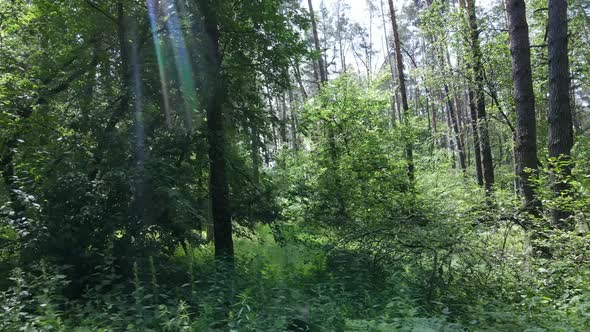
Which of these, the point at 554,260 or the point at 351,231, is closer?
the point at 554,260

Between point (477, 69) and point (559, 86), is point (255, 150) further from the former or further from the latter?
point (477, 69)

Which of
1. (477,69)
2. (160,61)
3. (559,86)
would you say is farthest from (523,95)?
(160,61)

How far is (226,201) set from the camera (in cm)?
859

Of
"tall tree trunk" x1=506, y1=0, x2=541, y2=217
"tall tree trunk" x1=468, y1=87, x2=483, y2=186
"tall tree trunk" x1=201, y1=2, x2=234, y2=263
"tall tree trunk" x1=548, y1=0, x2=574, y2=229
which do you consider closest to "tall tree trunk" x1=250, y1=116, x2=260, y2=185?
"tall tree trunk" x1=201, y1=2, x2=234, y2=263

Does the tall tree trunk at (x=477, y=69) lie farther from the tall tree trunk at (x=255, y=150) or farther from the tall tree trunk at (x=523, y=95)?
the tall tree trunk at (x=255, y=150)

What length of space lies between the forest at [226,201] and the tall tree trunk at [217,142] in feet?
0.15

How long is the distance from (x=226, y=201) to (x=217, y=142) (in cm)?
133

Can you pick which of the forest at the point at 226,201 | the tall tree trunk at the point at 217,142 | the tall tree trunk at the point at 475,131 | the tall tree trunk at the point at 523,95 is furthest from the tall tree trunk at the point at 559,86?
the tall tree trunk at the point at 475,131

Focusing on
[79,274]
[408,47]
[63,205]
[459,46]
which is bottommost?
[79,274]

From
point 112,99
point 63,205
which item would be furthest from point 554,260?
Answer: point 112,99

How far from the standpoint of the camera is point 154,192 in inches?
248

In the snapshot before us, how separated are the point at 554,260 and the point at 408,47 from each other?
1634 inches

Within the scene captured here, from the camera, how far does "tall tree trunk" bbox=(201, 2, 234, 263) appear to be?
26.9 ft

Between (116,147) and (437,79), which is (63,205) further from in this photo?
(437,79)
